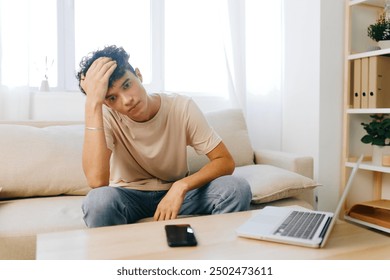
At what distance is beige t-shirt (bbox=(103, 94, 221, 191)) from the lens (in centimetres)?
140

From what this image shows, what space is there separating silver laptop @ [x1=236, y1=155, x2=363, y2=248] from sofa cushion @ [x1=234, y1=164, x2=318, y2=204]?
482 mm

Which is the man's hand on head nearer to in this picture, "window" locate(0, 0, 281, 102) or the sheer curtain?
the sheer curtain

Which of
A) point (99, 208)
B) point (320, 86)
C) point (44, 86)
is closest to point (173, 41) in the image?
point (44, 86)

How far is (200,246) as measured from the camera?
0.87 metres

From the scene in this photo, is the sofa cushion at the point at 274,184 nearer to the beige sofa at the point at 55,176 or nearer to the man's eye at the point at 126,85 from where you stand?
the beige sofa at the point at 55,176

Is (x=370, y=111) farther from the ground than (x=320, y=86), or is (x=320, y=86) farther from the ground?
(x=320, y=86)

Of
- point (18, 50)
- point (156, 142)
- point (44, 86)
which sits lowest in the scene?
point (156, 142)

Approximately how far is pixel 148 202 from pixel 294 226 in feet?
2.01

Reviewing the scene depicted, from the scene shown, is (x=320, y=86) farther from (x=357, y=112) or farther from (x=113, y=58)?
(x=113, y=58)

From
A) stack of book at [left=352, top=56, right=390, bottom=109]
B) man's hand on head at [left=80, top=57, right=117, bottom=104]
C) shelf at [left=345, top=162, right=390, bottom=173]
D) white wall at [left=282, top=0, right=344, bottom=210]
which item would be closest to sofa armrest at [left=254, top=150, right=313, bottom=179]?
white wall at [left=282, top=0, right=344, bottom=210]

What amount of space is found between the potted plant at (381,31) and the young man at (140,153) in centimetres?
131

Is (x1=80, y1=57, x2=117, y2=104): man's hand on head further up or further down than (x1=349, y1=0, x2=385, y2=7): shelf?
further down

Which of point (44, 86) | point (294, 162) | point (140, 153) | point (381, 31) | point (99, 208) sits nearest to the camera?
point (99, 208)

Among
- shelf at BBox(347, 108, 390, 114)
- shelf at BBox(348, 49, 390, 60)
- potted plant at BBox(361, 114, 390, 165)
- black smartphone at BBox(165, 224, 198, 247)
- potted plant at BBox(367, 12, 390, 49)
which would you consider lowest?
black smartphone at BBox(165, 224, 198, 247)
